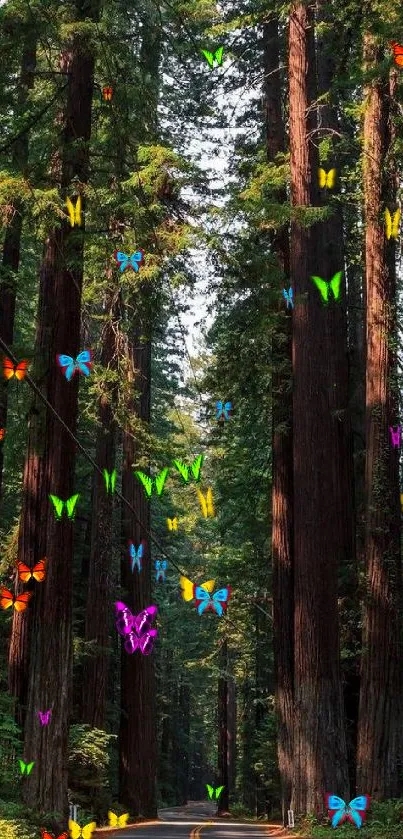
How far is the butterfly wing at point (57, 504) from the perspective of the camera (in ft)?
31.1

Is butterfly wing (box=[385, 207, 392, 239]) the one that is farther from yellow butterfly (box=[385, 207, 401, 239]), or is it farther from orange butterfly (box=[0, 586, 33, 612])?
orange butterfly (box=[0, 586, 33, 612])

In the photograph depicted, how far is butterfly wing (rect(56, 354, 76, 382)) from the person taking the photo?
9844 millimetres

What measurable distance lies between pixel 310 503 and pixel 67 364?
3940 millimetres

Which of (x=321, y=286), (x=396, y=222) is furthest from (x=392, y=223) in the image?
(x=321, y=286)

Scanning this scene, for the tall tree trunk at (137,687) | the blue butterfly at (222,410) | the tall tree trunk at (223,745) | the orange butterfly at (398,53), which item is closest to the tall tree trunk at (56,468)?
the orange butterfly at (398,53)

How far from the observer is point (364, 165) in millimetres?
12641

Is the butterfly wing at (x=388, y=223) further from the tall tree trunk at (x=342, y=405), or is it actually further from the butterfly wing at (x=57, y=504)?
the butterfly wing at (x=57, y=504)

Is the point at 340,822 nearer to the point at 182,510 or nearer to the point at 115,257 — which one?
the point at 115,257

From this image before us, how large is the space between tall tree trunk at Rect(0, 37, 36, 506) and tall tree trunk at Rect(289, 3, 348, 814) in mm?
3683

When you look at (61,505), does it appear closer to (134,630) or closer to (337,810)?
(337,810)

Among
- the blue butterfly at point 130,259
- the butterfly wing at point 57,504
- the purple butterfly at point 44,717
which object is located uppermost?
the blue butterfly at point 130,259

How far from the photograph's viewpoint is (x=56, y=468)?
32.2 feet

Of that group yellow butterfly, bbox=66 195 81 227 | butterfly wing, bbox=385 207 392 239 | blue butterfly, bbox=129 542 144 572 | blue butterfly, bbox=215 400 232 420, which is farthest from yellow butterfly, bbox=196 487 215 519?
yellow butterfly, bbox=66 195 81 227

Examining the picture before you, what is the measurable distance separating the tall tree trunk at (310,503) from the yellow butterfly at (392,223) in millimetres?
1242
